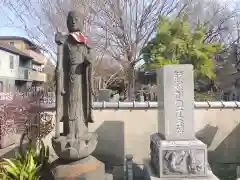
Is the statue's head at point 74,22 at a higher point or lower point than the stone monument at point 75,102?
higher

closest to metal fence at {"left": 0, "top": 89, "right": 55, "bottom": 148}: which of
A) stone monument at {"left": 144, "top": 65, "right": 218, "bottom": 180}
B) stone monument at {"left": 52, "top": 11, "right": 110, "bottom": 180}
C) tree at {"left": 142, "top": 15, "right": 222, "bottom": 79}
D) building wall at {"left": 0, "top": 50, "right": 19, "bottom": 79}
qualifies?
stone monument at {"left": 52, "top": 11, "right": 110, "bottom": 180}

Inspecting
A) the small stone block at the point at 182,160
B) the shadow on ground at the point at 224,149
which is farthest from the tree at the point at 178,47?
the small stone block at the point at 182,160

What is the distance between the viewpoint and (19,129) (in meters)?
7.55

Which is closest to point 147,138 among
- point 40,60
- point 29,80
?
point 29,80

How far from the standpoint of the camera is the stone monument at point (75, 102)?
4945 millimetres

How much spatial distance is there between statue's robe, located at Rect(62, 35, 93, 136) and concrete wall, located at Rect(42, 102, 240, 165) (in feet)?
7.74

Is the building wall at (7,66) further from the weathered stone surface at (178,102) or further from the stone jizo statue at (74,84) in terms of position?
the weathered stone surface at (178,102)

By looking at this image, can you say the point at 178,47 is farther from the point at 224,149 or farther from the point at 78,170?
the point at 78,170

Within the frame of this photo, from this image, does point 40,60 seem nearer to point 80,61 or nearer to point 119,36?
point 119,36

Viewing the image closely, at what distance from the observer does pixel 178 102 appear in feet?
18.1

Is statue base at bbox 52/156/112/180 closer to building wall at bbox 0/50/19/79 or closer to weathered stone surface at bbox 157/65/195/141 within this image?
weathered stone surface at bbox 157/65/195/141

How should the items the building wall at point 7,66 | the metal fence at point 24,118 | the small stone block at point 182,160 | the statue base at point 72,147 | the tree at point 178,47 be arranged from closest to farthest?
the statue base at point 72,147 < the small stone block at point 182,160 < the metal fence at point 24,118 < the tree at point 178,47 < the building wall at point 7,66

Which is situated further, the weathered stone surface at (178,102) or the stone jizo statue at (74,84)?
the weathered stone surface at (178,102)

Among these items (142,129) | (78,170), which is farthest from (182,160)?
(142,129)
